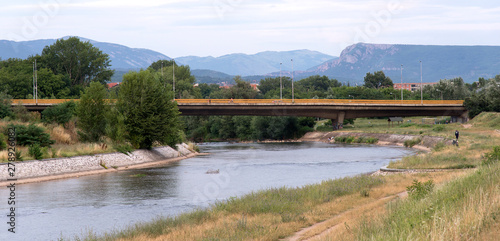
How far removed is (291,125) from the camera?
14988 cm

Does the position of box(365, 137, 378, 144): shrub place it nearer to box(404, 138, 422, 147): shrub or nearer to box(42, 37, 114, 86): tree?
box(404, 138, 422, 147): shrub

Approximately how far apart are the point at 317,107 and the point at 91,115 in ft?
199

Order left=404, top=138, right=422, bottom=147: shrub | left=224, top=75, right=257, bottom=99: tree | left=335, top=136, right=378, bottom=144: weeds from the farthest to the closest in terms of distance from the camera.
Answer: left=224, top=75, right=257, bottom=99: tree
left=335, top=136, right=378, bottom=144: weeds
left=404, top=138, right=422, bottom=147: shrub

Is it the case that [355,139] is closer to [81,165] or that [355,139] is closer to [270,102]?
[270,102]

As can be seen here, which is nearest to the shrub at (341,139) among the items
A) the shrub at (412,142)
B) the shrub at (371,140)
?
the shrub at (371,140)

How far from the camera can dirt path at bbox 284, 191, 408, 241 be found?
1942 cm

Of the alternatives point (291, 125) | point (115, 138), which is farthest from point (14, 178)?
point (291, 125)

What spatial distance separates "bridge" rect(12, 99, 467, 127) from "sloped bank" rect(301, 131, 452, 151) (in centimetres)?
502

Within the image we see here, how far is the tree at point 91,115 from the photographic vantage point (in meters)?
73.0

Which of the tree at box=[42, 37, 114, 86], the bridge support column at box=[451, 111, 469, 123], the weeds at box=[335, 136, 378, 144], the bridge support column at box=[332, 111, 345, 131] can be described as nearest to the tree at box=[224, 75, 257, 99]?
the tree at box=[42, 37, 114, 86]

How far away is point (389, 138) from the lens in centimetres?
11444

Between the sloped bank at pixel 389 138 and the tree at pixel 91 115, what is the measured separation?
46888mm

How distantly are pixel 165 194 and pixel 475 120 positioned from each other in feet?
306

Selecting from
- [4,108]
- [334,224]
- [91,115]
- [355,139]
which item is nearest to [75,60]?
[4,108]
